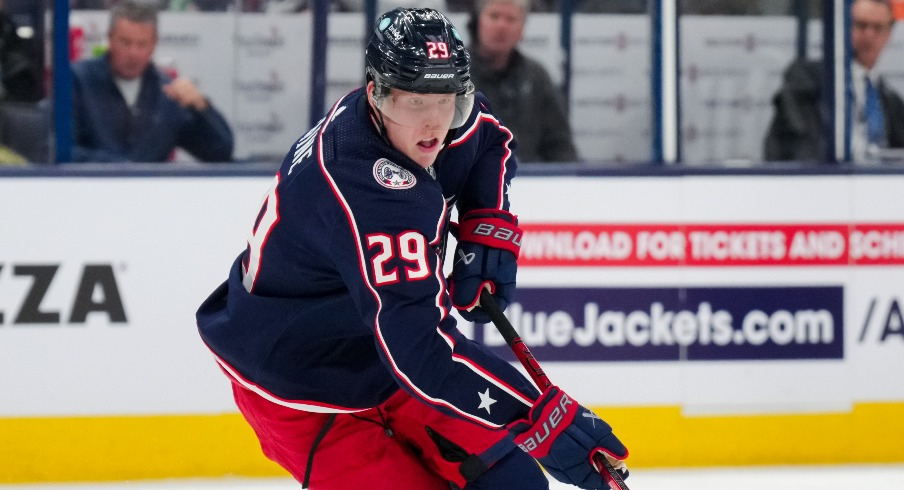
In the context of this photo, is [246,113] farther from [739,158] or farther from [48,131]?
[739,158]

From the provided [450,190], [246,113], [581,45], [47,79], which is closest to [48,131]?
[47,79]

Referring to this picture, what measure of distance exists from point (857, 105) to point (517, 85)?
3.64ft

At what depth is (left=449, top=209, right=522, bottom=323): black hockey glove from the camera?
2.26m

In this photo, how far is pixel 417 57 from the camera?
1.86 metres

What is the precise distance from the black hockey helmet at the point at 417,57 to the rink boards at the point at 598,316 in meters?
1.97

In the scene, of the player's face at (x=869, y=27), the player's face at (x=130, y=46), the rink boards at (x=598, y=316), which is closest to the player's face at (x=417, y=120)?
the rink boards at (x=598, y=316)

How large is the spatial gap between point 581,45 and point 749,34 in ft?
1.74

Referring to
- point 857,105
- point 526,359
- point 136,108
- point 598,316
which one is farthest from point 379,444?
point 857,105

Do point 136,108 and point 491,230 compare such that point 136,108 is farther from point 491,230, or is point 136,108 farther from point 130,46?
point 491,230

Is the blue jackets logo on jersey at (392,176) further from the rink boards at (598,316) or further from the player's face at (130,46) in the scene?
the player's face at (130,46)

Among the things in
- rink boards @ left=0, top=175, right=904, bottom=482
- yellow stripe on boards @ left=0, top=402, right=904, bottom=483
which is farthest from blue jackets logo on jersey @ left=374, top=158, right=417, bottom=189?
yellow stripe on boards @ left=0, top=402, right=904, bottom=483

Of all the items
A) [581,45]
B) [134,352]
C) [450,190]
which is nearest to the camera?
[450,190]

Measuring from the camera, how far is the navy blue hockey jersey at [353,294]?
6.06ft

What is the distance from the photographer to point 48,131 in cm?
381
